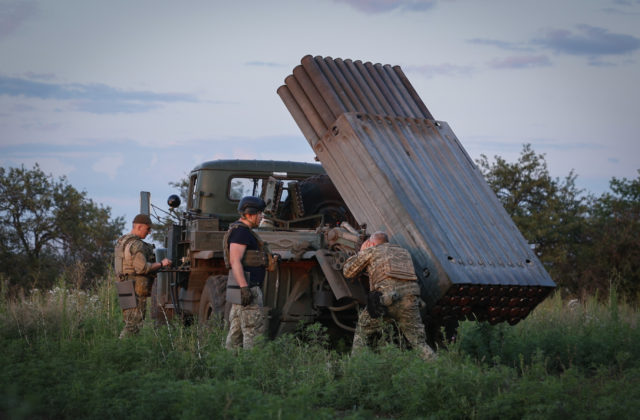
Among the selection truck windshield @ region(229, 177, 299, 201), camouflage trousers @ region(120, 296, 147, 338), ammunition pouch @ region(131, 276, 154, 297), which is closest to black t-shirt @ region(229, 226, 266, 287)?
ammunition pouch @ region(131, 276, 154, 297)

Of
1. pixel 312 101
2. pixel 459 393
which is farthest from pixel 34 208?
pixel 459 393

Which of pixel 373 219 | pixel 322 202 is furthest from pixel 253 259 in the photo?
pixel 322 202

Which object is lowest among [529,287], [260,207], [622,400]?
[622,400]

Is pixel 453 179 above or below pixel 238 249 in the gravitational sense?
above

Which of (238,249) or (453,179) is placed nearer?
(238,249)

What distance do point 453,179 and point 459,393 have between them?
3.70 m

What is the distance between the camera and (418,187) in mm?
9070

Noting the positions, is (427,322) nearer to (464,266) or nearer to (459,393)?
(464,266)

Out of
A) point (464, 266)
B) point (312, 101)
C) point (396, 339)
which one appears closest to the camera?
point (464, 266)

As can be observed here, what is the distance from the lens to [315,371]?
24.4 ft

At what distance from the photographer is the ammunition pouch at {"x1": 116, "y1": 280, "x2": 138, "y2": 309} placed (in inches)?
381

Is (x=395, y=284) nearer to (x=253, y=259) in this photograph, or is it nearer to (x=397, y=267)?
(x=397, y=267)

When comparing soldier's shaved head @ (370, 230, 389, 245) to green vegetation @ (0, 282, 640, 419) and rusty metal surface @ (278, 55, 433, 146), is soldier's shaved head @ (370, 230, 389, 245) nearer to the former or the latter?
green vegetation @ (0, 282, 640, 419)

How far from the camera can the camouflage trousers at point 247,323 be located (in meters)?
8.37
